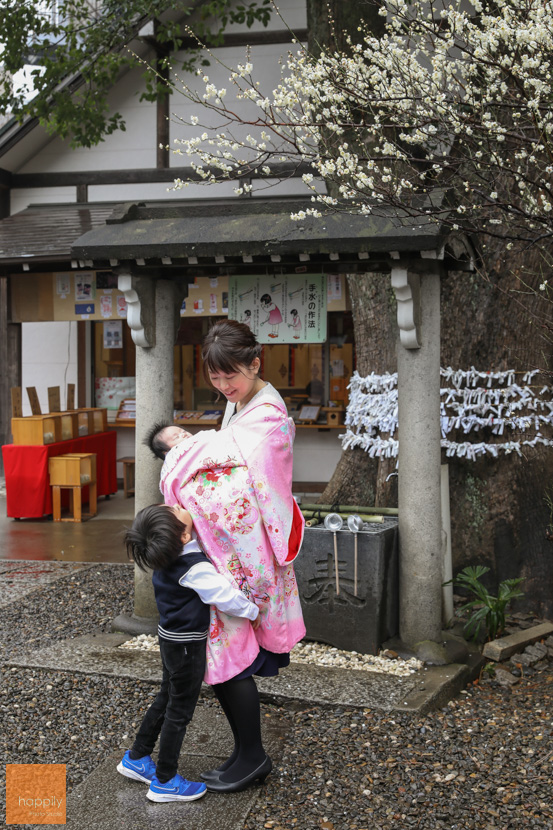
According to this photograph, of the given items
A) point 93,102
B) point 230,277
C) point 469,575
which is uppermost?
point 93,102

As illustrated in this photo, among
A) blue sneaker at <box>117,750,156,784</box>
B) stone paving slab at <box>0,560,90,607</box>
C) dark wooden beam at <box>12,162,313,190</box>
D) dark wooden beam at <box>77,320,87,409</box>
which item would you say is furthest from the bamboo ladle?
dark wooden beam at <box>77,320,87,409</box>

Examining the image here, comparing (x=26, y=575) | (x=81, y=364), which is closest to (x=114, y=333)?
(x=81, y=364)

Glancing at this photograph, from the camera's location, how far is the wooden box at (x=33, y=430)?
32.0 feet

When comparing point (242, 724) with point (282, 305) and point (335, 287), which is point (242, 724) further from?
point (335, 287)

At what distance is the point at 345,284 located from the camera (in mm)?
9688

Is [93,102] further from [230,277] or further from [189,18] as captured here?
[230,277]

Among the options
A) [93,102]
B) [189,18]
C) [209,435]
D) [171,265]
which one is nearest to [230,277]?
[171,265]

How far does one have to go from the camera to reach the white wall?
12000 mm

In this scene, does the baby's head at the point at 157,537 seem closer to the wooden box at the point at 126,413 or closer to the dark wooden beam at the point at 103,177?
the dark wooden beam at the point at 103,177

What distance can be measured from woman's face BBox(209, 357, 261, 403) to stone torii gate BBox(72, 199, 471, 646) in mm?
1466

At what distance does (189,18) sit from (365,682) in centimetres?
932

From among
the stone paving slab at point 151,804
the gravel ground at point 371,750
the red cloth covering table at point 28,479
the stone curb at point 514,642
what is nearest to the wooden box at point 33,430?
the red cloth covering table at point 28,479

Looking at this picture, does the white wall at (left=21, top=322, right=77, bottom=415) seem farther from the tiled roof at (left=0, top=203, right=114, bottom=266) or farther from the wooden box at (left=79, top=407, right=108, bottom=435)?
the tiled roof at (left=0, top=203, right=114, bottom=266)

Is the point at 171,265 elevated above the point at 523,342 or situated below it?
above
